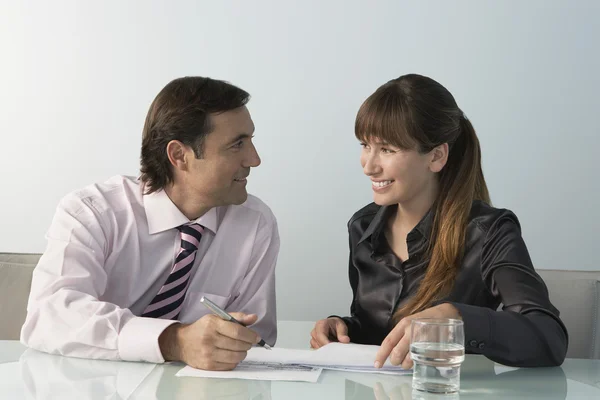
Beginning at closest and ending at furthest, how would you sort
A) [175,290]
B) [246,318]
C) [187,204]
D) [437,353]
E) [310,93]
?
1. [437,353]
2. [246,318]
3. [175,290]
4. [187,204]
5. [310,93]

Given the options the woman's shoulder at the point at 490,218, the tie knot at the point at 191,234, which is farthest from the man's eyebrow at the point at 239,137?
the woman's shoulder at the point at 490,218

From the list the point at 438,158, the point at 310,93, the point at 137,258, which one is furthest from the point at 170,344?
the point at 310,93

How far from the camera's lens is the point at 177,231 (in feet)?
7.30

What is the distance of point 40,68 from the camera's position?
332 cm

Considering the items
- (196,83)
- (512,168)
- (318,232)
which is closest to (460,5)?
(512,168)

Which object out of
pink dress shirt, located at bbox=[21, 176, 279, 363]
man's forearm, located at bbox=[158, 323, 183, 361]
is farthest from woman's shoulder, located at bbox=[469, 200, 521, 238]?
man's forearm, located at bbox=[158, 323, 183, 361]

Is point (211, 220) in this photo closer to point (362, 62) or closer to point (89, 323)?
point (89, 323)

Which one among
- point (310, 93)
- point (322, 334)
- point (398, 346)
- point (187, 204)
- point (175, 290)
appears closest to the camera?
point (398, 346)

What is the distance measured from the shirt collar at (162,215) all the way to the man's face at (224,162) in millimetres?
77

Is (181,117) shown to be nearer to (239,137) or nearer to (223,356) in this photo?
(239,137)

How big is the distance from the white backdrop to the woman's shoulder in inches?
44.4

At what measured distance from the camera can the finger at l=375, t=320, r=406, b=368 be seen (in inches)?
59.6

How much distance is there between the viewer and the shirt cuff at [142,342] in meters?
1.63

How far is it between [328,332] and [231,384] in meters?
0.53
